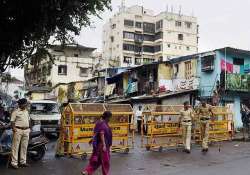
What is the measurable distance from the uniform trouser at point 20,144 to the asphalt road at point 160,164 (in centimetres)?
37

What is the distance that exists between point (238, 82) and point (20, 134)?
957 inches

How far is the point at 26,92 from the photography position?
65.5 meters

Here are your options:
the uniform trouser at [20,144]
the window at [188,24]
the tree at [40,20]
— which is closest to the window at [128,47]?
the window at [188,24]

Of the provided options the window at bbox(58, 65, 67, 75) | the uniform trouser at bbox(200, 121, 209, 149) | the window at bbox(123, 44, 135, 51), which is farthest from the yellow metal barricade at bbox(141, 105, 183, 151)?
the window at bbox(123, 44, 135, 51)

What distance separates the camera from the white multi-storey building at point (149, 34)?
98.6m

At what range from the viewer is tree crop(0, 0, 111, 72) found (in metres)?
15.1

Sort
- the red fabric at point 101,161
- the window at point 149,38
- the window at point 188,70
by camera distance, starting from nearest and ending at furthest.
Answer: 1. the red fabric at point 101,161
2. the window at point 188,70
3. the window at point 149,38

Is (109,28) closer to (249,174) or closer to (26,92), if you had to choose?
(26,92)

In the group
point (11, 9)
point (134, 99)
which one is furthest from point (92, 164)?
point (134, 99)

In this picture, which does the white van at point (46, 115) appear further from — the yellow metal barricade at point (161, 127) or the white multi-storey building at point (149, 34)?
the white multi-storey building at point (149, 34)

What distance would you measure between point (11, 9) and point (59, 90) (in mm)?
50830

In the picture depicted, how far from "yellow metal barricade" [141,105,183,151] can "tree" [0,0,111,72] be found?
4.36m

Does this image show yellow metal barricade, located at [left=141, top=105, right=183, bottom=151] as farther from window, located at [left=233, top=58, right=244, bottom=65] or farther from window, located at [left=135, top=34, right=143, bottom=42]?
window, located at [left=135, top=34, right=143, bottom=42]

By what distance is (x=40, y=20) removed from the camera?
1548cm
